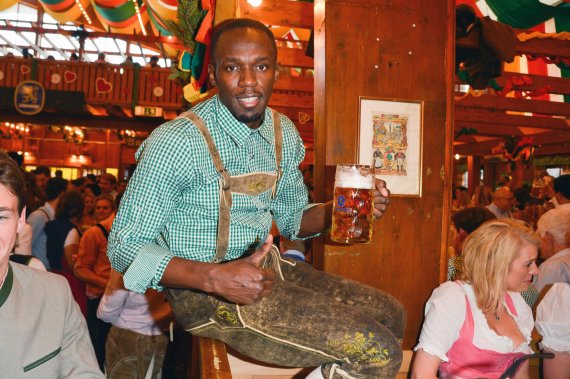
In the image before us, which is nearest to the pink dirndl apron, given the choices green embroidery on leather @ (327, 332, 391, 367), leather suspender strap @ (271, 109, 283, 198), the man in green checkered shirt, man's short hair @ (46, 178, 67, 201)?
the man in green checkered shirt

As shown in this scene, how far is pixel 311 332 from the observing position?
143 centimetres

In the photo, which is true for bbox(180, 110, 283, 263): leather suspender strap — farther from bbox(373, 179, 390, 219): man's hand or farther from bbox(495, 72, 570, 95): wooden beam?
bbox(495, 72, 570, 95): wooden beam

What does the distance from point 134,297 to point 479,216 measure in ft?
8.64

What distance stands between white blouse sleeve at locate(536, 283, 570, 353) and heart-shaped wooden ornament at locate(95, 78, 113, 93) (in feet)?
38.0

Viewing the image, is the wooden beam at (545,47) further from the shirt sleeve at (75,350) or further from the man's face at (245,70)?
the shirt sleeve at (75,350)

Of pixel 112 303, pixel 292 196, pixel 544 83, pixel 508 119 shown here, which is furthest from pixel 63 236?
pixel 508 119

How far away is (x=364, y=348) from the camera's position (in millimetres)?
1396

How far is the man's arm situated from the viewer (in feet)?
4.29

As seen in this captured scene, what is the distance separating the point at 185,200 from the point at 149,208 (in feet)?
0.43

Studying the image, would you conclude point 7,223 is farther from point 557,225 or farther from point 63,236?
point 63,236

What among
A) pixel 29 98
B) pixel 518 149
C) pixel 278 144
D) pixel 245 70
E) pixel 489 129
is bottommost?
Result: pixel 278 144

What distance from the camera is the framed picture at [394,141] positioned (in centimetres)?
256

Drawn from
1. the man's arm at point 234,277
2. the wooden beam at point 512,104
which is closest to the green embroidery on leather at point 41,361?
the man's arm at point 234,277

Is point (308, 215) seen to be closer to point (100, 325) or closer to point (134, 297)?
point (134, 297)
